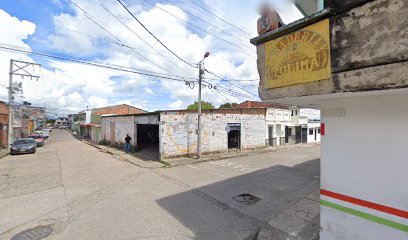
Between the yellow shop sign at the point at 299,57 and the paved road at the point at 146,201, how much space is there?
349cm

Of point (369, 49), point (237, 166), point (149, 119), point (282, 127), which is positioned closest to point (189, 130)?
point (149, 119)

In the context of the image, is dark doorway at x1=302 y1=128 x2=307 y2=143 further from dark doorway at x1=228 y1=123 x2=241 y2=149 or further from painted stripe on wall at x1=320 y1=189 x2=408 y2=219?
painted stripe on wall at x1=320 y1=189 x2=408 y2=219

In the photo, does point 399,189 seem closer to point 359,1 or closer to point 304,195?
point 359,1

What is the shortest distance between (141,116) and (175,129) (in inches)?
150

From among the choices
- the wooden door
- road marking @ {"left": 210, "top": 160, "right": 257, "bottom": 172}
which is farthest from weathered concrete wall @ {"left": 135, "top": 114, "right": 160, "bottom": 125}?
the wooden door

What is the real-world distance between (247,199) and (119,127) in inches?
678

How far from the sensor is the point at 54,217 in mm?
5785

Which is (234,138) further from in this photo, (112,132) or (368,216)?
(368,216)

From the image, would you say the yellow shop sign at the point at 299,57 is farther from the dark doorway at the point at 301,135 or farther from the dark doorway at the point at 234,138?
the dark doorway at the point at 301,135

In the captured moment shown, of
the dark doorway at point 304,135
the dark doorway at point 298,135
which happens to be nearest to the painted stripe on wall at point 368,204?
the dark doorway at point 298,135

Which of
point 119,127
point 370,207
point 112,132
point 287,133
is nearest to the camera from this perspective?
point 370,207

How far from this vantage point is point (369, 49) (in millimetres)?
2879

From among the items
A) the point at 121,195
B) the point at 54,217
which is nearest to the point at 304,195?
the point at 121,195

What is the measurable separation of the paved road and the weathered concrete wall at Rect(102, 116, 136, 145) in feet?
23.7
